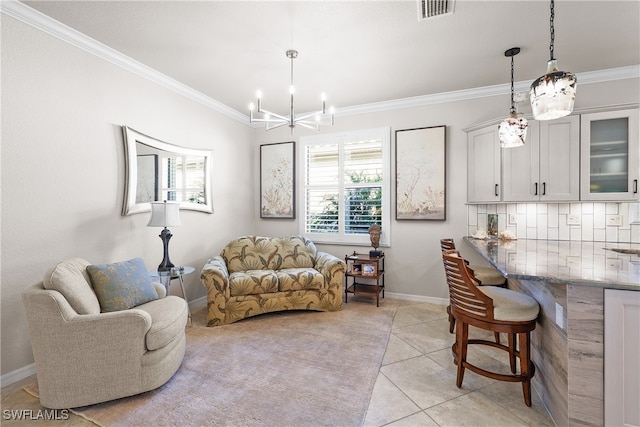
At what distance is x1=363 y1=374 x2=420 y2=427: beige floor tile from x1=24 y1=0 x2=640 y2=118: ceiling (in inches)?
113

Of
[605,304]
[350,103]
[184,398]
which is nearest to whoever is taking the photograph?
[605,304]

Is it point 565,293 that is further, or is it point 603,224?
point 603,224

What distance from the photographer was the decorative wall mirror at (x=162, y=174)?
119 inches

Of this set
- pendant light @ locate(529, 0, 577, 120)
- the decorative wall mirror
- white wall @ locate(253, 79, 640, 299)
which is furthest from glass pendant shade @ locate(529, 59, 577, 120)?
the decorative wall mirror

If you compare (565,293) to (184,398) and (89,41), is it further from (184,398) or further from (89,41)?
(89,41)

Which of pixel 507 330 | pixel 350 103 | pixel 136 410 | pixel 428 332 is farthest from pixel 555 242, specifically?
pixel 136 410

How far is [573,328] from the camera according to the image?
62.8 inches

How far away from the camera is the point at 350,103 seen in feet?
14.1

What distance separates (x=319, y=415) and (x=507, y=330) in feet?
4.35

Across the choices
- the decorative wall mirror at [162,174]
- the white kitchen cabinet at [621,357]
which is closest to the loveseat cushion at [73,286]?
the decorative wall mirror at [162,174]

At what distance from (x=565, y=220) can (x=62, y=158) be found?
5.20 metres

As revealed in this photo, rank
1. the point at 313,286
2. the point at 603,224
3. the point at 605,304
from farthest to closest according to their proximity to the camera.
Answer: the point at 313,286, the point at 603,224, the point at 605,304

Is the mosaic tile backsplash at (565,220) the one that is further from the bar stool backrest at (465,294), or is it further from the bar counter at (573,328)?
the bar stool backrest at (465,294)

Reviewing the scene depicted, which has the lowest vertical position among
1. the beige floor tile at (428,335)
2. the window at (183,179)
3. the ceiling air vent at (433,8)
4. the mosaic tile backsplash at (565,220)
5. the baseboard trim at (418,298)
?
the beige floor tile at (428,335)
